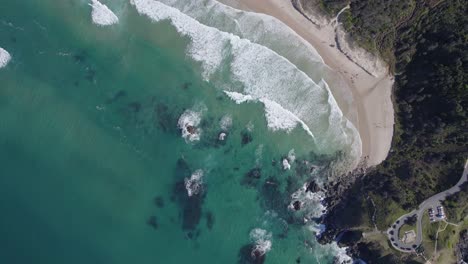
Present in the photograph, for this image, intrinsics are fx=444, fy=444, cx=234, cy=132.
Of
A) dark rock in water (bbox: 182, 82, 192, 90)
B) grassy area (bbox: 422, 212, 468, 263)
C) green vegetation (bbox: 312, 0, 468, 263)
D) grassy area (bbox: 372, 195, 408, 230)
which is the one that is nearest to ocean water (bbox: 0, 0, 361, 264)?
dark rock in water (bbox: 182, 82, 192, 90)

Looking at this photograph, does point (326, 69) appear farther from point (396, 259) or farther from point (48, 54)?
point (48, 54)

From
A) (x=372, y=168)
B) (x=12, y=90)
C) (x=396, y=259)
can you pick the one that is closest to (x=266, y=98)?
(x=372, y=168)

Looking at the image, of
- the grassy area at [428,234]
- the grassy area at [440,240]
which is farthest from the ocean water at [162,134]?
the grassy area at [440,240]

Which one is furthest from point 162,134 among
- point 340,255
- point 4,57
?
point 340,255

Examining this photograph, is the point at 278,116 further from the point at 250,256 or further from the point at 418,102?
the point at 250,256

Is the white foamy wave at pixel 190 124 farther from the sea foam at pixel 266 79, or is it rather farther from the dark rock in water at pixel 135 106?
the dark rock in water at pixel 135 106

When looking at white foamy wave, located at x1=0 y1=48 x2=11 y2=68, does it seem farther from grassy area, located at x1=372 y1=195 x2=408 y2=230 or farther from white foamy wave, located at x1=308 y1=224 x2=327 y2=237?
grassy area, located at x1=372 y1=195 x2=408 y2=230

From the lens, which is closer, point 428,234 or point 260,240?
point 428,234
